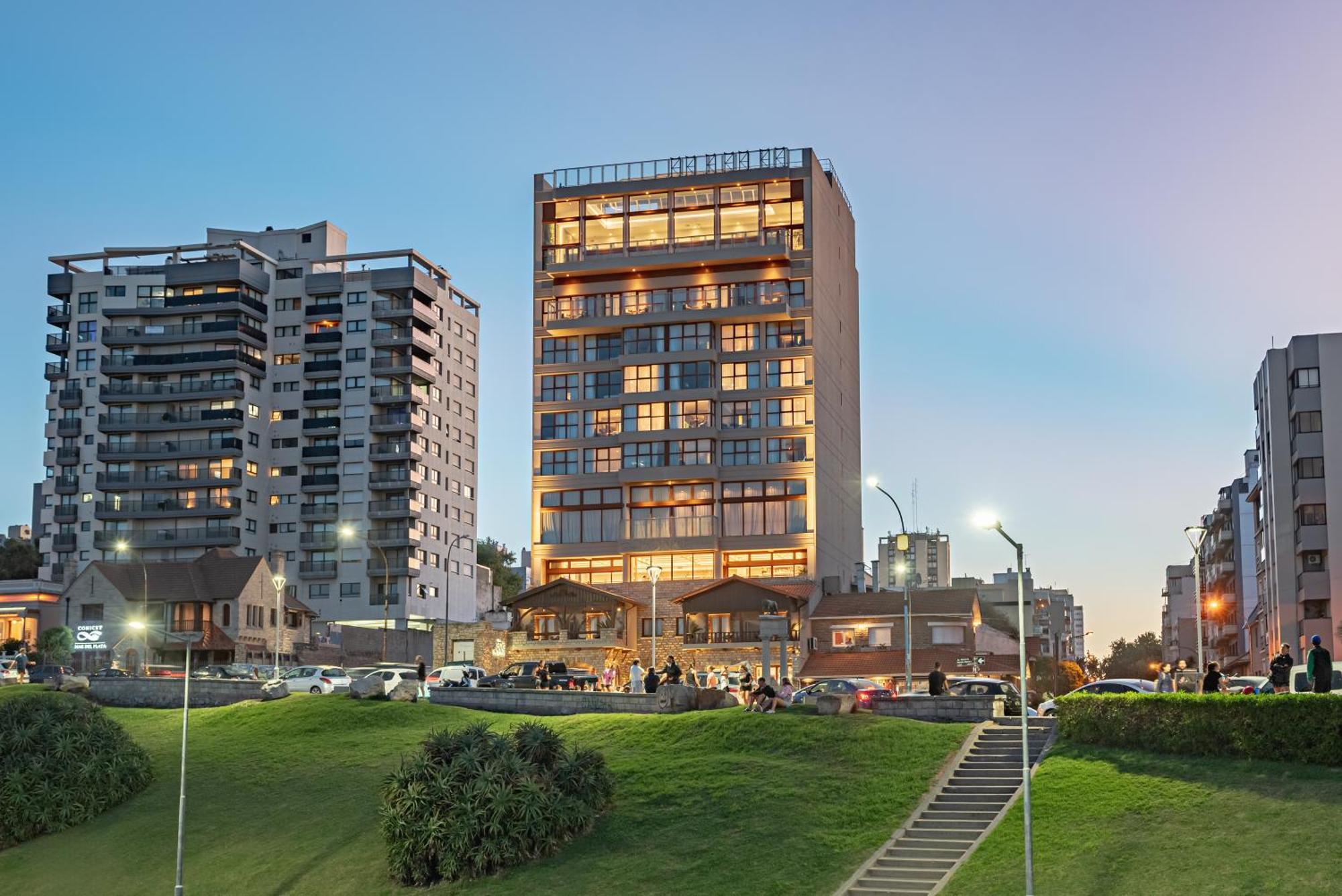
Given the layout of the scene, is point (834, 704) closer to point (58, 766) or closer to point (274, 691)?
point (58, 766)

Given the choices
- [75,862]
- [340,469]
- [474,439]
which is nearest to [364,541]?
[340,469]

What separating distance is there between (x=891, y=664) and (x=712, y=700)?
39.8 metres

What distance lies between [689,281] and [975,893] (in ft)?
273

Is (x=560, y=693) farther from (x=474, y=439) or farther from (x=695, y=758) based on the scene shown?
(x=474, y=439)

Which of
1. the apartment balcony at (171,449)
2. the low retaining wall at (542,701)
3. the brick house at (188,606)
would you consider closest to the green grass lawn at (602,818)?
the low retaining wall at (542,701)

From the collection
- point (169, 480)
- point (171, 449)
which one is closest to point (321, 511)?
point (169, 480)

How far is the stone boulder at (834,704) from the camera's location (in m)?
53.4

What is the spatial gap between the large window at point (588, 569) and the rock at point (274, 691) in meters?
43.5

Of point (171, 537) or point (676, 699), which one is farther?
point (171, 537)

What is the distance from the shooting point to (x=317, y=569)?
143 meters

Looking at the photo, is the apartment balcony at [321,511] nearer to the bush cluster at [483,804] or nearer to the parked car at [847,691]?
the parked car at [847,691]

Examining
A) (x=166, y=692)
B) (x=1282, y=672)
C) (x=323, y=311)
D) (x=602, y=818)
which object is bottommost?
(x=602, y=818)

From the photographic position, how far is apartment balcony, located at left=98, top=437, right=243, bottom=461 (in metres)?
144

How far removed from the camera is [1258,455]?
381ft
